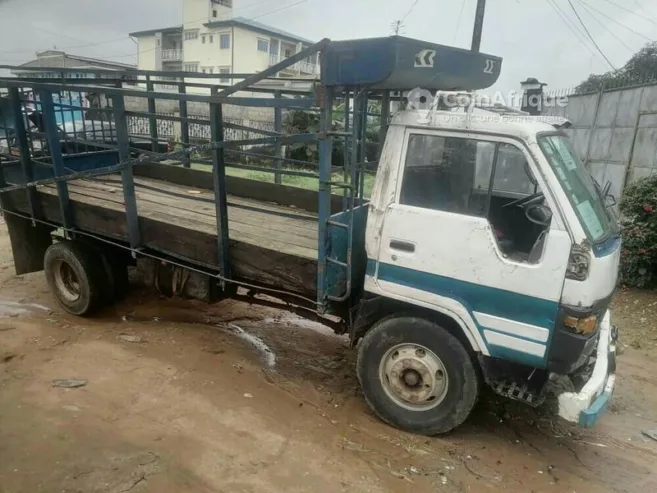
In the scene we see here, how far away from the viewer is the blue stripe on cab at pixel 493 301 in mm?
2814

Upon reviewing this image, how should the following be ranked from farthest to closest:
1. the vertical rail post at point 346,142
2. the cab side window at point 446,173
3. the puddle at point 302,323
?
the puddle at point 302,323 → the vertical rail post at point 346,142 → the cab side window at point 446,173

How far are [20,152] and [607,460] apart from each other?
584 centimetres

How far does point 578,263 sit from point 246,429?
2.32 m

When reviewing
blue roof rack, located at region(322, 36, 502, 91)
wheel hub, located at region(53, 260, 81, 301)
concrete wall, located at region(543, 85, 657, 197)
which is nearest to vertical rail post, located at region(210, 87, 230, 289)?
blue roof rack, located at region(322, 36, 502, 91)

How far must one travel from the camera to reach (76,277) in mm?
5164

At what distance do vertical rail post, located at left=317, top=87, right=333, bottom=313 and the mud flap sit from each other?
12.2 feet

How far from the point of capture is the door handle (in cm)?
312

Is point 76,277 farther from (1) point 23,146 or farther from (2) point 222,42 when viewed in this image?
(2) point 222,42

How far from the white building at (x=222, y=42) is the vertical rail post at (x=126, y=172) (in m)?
29.7

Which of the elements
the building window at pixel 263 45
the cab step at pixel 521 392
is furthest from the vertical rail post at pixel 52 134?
the building window at pixel 263 45

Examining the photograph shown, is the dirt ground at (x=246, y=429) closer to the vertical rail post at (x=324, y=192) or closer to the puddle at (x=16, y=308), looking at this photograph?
the puddle at (x=16, y=308)

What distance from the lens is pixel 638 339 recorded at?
532 centimetres

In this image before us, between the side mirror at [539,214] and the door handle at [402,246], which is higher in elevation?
the side mirror at [539,214]

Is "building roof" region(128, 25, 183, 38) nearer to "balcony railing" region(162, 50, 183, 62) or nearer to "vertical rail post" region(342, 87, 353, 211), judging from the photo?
"balcony railing" region(162, 50, 183, 62)
